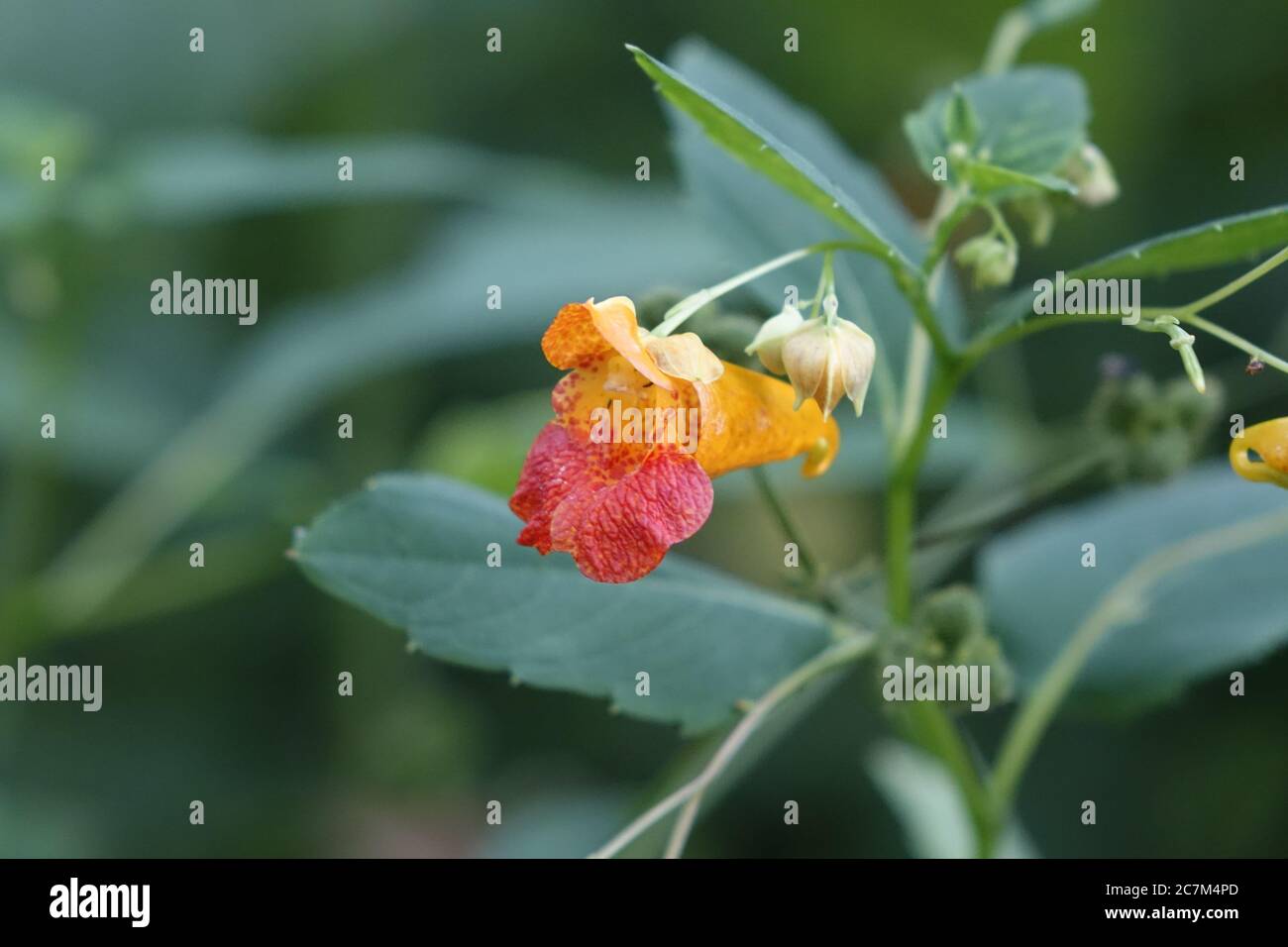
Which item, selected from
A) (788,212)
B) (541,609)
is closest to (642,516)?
(541,609)

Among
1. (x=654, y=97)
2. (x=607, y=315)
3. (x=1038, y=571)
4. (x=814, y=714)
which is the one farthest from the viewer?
(x=654, y=97)

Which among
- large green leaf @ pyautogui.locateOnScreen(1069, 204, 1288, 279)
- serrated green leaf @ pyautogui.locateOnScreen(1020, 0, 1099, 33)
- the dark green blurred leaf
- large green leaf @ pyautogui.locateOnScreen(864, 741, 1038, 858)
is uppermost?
the dark green blurred leaf

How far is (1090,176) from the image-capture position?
4.17 feet

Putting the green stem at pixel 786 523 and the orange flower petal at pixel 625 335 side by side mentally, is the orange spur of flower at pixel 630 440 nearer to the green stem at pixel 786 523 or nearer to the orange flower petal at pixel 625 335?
the orange flower petal at pixel 625 335

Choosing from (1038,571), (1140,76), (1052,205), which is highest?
(1140,76)

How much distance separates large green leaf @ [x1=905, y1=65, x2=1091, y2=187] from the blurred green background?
0.91 m

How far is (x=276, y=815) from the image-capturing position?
2.46 meters

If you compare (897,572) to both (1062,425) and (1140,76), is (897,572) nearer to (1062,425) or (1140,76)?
(1062,425)

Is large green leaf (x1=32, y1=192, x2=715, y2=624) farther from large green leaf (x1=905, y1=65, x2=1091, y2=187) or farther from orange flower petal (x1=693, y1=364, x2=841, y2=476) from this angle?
orange flower petal (x1=693, y1=364, x2=841, y2=476)

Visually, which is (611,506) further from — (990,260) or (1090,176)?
(1090,176)

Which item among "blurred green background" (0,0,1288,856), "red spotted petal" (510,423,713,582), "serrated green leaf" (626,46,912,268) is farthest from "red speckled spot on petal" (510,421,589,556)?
"blurred green background" (0,0,1288,856)

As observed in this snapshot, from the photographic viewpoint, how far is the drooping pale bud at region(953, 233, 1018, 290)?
46.2 inches

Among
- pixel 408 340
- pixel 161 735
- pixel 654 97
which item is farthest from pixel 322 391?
pixel 654 97
